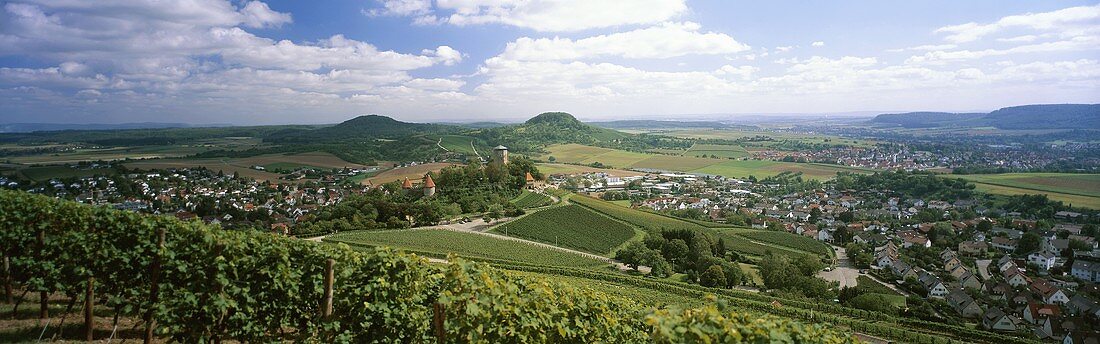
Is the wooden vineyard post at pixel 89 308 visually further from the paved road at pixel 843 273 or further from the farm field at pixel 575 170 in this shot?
the farm field at pixel 575 170

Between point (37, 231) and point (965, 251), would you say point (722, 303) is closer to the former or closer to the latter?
point (37, 231)

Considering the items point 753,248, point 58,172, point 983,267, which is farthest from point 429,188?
point 983,267

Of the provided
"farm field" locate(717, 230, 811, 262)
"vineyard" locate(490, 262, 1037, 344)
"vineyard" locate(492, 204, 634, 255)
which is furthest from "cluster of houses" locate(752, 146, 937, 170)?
"vineyard" locate(490, 262, 1037, 344)

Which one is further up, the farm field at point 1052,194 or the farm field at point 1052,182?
the farm field at point 1052,182

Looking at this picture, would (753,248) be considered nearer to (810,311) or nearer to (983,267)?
(810,311)

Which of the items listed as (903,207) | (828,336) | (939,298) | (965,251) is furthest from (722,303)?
(903,207)

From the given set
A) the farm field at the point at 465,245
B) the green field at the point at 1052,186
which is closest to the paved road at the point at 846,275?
the farm field at the point at 465,245
